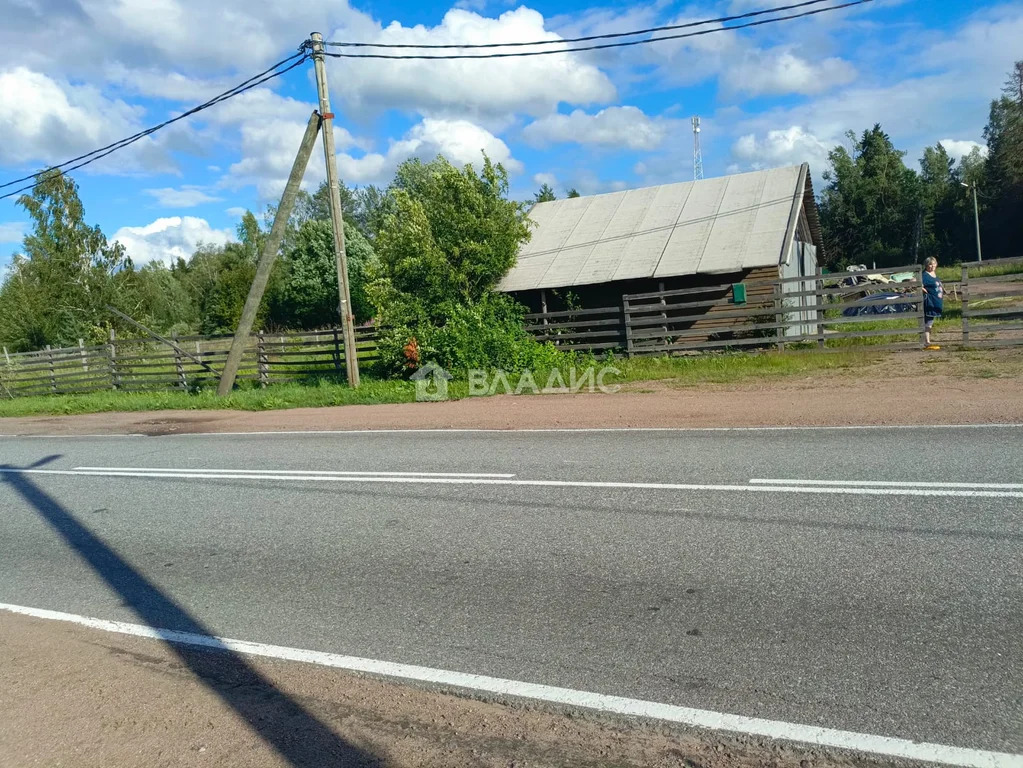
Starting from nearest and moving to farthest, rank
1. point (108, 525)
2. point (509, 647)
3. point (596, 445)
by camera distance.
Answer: point (509, 647) < point (108, 525) < point (596, 445)

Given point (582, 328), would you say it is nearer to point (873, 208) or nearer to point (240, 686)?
point (240, 686)

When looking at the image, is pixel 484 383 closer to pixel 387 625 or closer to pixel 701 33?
pixel 701 33

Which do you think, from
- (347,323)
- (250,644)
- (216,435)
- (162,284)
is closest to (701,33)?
(347,323)

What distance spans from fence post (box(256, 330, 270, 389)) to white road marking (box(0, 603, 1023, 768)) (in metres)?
17.3

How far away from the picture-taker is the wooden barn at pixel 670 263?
18.4m

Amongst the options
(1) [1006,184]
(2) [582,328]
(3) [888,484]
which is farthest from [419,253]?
(1) [1006,184]

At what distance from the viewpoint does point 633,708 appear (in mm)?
3707

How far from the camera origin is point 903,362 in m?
14.7

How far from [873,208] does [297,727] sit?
69548 mm

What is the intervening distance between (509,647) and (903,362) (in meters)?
12.6

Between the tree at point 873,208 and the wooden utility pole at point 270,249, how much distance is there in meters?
55.9

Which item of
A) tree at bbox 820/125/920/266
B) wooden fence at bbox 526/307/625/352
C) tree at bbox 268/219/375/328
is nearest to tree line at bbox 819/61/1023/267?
tree at bbox 820/125/920/266

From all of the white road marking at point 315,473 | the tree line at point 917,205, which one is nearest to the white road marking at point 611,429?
the white road marking at point 315,473

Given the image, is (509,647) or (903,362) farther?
(903,362)
